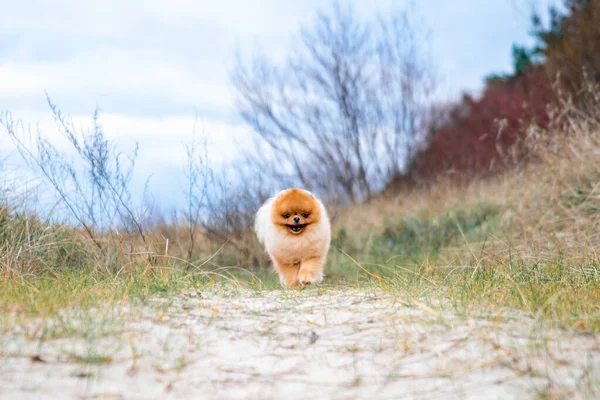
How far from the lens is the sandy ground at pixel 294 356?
2.85 m

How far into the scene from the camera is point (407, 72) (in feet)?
52.4

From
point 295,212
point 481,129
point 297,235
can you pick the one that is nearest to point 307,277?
point 297,235

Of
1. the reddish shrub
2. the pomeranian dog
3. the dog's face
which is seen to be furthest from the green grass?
the reddish shrub

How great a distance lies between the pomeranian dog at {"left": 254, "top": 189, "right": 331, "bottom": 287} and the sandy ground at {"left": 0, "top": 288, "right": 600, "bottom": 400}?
1.73 metres

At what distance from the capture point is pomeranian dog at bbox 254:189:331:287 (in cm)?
546

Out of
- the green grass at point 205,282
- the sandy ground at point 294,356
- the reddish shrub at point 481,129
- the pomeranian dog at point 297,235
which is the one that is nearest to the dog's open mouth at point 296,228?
the pomeranian dog at point 297,235

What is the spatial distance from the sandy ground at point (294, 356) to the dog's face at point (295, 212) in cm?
171

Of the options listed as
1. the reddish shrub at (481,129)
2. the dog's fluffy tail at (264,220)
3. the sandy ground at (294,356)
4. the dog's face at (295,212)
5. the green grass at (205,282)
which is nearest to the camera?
the sandy ground at (294,356)

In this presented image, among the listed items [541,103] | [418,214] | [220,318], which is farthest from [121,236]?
[541,103]

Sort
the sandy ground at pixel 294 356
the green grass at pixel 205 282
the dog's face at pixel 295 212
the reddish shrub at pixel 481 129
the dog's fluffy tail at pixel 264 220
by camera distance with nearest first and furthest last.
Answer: the sandy ground at pixel 294 356, the green grass at pixel 205 282, the dog's face at pixel 295 212, the dog's fluffy tail at pixel 264 220, the reddish shrub at pixel 481 129

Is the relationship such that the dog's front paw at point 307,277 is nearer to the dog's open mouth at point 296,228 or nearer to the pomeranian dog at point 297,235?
the pomeranian dog at point 297,235

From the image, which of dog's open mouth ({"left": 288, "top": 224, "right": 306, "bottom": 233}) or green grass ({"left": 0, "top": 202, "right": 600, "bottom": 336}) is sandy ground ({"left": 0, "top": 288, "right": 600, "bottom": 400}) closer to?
green grass ({"left": 0, "top": 202, "right": 600, "bottom": 336})

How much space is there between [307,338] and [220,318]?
598mm

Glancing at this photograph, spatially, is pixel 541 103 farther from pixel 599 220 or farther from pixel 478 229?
pixel 599 220
